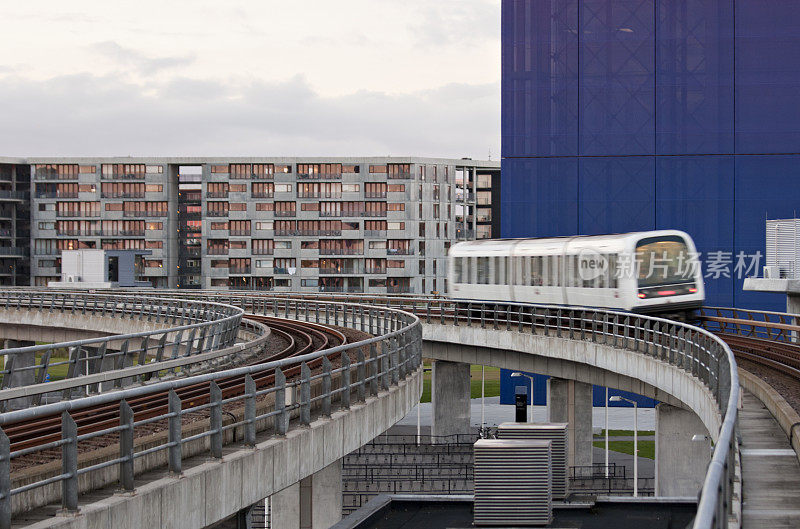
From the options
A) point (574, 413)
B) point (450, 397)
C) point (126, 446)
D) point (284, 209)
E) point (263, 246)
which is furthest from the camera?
point (263, 246)

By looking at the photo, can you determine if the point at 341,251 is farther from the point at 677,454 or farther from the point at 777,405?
the point at 777,405

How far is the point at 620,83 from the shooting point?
63312mm

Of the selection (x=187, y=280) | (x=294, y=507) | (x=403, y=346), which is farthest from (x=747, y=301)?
(x=187, y=280)

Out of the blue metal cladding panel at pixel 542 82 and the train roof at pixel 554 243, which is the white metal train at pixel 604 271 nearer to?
the train roof at pixel 554 243

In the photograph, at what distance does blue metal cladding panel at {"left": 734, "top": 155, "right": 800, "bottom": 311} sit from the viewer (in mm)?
61875

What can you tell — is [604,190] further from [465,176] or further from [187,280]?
[187,280]

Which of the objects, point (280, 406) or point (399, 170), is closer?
point (280, 406)

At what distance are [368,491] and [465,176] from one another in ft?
239

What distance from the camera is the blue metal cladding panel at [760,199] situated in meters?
61.9

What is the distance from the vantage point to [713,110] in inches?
2475

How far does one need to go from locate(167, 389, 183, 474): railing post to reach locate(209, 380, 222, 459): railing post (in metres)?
0.75

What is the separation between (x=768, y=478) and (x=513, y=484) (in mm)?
16997

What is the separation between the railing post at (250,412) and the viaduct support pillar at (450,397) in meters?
43.5

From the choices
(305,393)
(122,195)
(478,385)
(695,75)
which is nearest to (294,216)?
(122,195)
